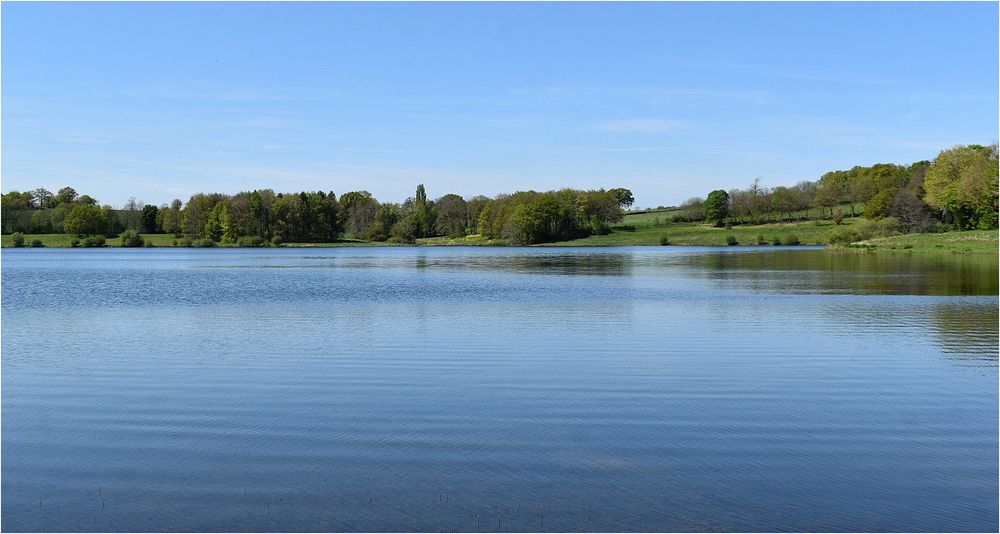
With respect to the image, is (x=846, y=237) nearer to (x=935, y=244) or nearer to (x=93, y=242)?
(x=935, y=244)

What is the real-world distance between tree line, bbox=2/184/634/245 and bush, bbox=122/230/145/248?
8.91 m

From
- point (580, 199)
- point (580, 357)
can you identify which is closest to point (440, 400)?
point (580, 357)

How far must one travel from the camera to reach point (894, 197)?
104 metres

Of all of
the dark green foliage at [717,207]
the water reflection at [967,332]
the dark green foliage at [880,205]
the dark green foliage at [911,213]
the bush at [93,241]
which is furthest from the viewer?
the dark green foliage at [717,207]

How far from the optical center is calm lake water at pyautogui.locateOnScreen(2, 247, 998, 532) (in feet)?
24.1

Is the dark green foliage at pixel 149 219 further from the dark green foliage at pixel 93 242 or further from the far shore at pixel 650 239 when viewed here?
the dark green foliage at pixel 93 242

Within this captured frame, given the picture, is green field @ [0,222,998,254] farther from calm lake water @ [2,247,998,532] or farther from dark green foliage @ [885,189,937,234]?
calm lake water @ [2,247,998,532]

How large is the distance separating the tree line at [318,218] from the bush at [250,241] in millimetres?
151

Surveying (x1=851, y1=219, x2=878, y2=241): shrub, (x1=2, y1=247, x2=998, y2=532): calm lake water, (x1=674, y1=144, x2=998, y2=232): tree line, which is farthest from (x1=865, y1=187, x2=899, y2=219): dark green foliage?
(x1=2, y1=247, x2=998, y2=532): calm lake water

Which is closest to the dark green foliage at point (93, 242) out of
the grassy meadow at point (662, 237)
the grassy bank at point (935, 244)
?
the grassy meadow at point (662, 237)

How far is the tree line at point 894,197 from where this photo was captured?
77750 millimetres

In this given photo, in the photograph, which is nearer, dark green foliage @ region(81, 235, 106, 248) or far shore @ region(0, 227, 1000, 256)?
far shore @ region(0, 227, 1000, 256)

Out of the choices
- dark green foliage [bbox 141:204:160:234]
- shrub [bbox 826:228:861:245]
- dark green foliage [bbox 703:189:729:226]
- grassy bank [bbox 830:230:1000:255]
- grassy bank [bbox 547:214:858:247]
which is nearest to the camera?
grassy bank [bbox 830:230:1000:255]

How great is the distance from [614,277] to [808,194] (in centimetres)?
12102
